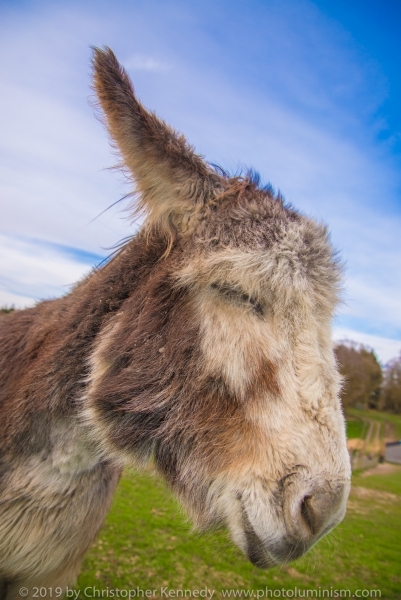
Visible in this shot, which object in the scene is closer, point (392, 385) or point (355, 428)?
point (355, 428)

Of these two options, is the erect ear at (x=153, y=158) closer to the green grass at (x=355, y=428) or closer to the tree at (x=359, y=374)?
the tree at (x=359, y=374)

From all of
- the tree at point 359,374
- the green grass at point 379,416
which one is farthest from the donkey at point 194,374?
the green grass at point 379,416

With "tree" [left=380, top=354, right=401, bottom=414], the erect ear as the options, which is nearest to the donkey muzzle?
the erect ear

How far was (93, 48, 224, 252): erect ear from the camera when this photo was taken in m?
1.94

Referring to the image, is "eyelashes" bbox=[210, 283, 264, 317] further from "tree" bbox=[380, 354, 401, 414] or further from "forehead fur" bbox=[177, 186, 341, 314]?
"tree" bbox=[380, 354, 401, 414]

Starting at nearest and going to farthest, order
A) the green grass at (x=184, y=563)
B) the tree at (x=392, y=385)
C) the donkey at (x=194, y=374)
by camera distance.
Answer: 1. the donkey at (x=194, y=374)
2. the green grass at (x=184, y=563)
3. the tree at (x=392, y=385)

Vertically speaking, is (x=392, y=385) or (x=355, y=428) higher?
(x=392, y=385)

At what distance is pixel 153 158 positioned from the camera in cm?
205

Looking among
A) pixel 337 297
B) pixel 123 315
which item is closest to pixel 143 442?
pixel 123 315

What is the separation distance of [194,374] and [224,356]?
7.9 inches

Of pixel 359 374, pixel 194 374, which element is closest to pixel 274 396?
pixel 194 374

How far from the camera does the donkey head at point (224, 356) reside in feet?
5.58

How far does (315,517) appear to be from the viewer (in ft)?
5.37

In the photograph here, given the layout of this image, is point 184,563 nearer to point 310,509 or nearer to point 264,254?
point 310,509
